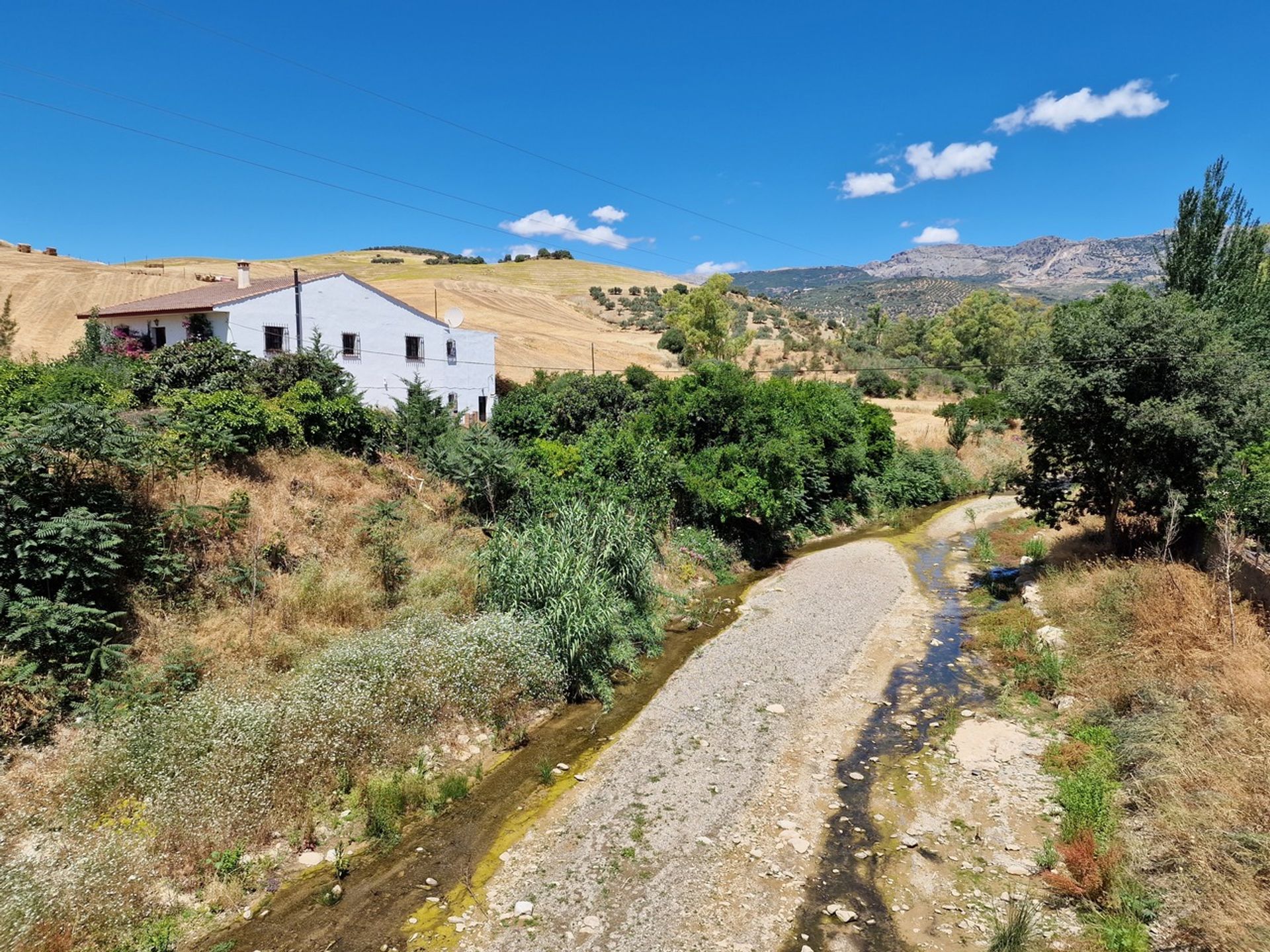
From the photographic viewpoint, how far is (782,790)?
10008mm

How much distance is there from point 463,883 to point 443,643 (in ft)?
15.5

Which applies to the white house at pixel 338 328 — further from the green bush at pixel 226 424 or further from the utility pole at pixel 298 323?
the green bush at pixel 226 424

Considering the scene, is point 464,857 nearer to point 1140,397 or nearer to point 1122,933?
point 1122,933

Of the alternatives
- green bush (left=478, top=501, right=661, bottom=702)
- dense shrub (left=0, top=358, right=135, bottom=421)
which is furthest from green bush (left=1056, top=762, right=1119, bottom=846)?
dense shrub (left=0, top=358, right=135, bottom=421)

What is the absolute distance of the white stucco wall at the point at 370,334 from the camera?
25.5 m

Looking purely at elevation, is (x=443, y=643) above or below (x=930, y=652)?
above

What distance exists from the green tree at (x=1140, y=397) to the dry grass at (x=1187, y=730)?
270 cm

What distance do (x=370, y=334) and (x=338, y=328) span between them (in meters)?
1.43

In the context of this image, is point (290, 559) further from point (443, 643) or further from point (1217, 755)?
point (1217, 755)

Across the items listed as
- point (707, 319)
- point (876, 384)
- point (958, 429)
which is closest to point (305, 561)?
point (707, 319)

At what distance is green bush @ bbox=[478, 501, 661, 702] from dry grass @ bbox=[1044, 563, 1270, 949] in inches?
346

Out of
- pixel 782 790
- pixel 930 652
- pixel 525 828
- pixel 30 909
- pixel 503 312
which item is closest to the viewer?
pixel 30 909

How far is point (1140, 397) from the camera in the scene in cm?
1559

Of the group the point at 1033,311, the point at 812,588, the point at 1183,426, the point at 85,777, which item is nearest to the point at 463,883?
the point at 85,777
